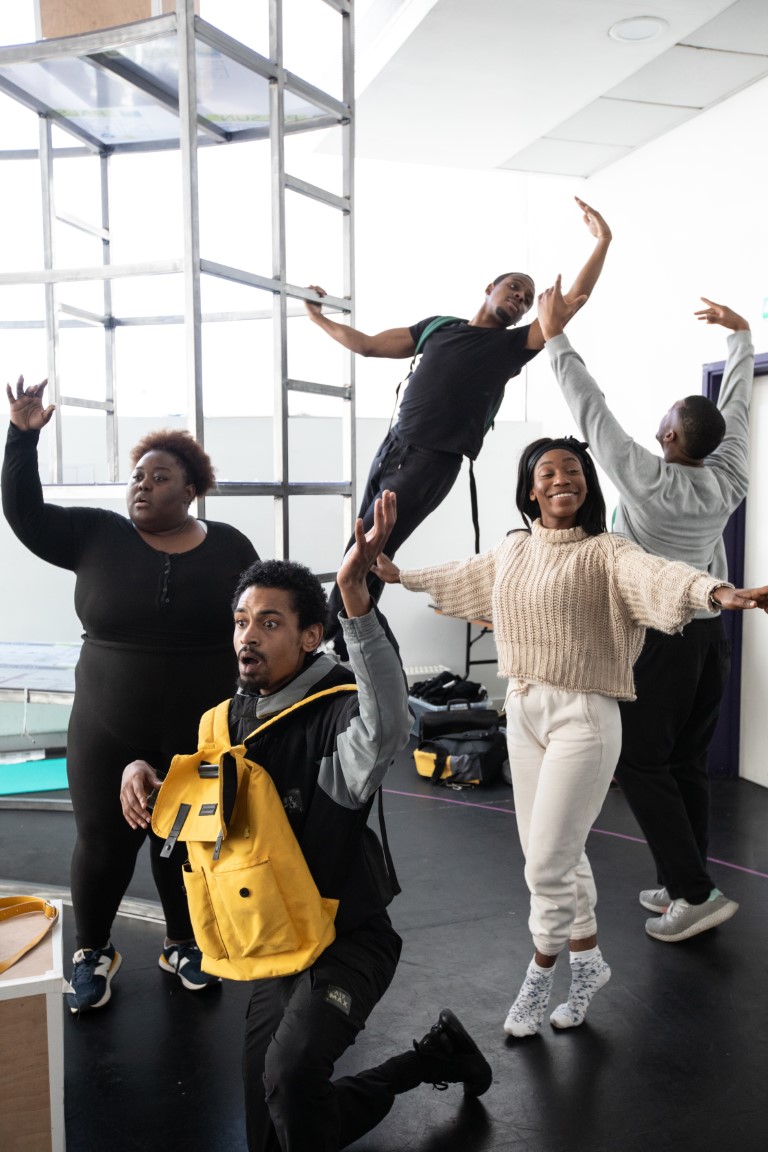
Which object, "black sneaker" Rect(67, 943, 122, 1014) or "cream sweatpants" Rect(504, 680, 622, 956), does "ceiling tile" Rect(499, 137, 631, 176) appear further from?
"black sneaker" Rect(67, 943, 122, 1014)

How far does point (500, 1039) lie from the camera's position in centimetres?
269

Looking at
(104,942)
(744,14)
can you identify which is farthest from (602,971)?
(744,14)

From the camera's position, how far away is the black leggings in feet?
8.80


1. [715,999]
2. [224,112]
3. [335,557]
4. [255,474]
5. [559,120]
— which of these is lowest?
[715,999]

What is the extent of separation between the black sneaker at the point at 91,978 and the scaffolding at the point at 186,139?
4.57 feet

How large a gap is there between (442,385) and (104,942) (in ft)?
6.46

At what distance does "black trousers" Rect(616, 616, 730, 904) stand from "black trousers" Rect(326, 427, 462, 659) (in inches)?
32.8

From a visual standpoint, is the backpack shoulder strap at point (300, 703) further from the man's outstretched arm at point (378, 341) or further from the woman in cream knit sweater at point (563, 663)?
the man's outstretched arm at point (378, 341)

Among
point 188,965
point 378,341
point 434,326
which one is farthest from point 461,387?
point 188,965

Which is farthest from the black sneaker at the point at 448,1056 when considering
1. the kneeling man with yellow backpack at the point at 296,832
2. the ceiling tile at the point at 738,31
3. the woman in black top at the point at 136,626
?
the ceiling tile at the point at 738,31

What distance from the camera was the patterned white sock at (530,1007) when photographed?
266 cm

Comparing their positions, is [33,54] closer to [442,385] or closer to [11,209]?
[442,385]

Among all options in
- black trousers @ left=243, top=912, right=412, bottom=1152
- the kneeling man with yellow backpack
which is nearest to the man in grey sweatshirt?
the kneeling man with yellow backpack

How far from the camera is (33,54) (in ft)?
10.3
